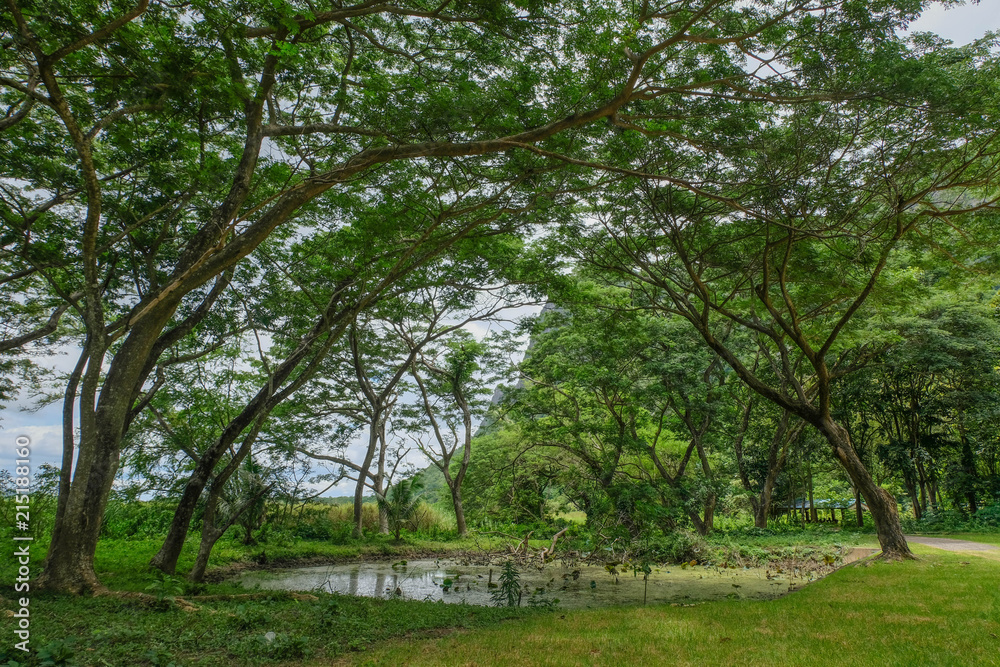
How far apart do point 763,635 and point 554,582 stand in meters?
5.34

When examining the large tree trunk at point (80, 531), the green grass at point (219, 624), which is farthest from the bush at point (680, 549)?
the large tree trunk at point (80, 531)

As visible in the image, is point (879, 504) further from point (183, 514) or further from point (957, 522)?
point (183, 514)

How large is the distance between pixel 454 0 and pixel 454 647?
18.5ft

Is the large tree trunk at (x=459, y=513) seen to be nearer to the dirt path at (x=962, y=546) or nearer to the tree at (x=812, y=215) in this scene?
the tree at (x=812, y=215)

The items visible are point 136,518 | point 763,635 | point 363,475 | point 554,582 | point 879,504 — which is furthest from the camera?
point 363,475

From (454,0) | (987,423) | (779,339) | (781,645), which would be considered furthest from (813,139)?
(987,423)

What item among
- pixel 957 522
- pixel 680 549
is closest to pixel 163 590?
pixel 680 549

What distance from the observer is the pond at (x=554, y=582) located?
7117 millimetres

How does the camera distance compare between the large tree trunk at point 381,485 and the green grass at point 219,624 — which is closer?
the green grass at point 219,624

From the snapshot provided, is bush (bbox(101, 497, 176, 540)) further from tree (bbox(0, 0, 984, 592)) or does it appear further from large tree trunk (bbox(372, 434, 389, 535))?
tree (bbox(0, 0, 984, 592))

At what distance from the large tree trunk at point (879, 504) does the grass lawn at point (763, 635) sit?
2.63 m

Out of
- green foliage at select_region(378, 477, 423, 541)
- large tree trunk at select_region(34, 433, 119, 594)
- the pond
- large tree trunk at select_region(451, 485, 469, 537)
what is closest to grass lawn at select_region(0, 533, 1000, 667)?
large tree trunk at select_region(34, 433, 119, 594)

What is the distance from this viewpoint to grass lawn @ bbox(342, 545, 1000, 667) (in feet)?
11.1

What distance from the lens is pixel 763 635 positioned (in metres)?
3.98
